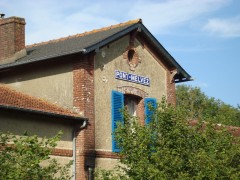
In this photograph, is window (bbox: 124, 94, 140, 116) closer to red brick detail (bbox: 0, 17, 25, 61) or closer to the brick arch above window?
the brick arch above window

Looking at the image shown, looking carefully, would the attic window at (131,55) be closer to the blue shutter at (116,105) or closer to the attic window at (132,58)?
the attic window at (132,58)

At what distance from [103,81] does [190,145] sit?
5.51 meters

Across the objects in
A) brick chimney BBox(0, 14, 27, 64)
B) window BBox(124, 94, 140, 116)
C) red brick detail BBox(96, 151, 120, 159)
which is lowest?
red brick detail BBox(96, 151, 120, 159)

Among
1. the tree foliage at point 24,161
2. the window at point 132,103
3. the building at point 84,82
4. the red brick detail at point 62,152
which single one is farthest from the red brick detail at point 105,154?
the tree foliage at point 24,161

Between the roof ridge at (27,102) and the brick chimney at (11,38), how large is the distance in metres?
1.77

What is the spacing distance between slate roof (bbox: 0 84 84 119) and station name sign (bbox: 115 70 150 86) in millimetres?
2387

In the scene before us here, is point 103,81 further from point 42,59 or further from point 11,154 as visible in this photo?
point 11,154

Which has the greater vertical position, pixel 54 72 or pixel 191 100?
pixel 191 100

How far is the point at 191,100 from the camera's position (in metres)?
48.3

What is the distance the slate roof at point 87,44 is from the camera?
49.7 feet

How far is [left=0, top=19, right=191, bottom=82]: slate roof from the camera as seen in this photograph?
49.7 ft

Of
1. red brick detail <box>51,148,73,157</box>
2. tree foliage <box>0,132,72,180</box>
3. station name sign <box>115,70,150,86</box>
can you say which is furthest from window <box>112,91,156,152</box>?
tree foliage <box>0,132,72,180</box>

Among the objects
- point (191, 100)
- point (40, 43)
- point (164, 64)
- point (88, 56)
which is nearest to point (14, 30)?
point (40, 43)

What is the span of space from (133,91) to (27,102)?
4.09 meters
